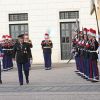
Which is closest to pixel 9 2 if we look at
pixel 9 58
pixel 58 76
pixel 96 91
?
pixel 9 58

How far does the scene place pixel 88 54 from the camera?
21.2m

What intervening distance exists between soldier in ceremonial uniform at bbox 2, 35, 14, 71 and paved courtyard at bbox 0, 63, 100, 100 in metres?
5.06

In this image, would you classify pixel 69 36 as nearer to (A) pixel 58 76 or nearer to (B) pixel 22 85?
(A) pixel 58 76

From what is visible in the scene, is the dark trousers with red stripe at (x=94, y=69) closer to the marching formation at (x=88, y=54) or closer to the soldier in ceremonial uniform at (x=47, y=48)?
the marching formation at (x=88, y=54)

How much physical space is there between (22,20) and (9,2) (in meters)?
1.37

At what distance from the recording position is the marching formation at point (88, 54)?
2081cm

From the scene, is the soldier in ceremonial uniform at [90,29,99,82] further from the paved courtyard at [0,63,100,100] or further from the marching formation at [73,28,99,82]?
the paved courtyard at [0,63,100,100]

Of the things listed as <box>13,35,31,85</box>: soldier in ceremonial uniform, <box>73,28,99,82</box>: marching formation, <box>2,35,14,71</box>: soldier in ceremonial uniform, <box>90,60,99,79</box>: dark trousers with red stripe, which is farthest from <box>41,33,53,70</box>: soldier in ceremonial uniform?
<box>13,35,31,85</box>: soldier in ceremonial uniform

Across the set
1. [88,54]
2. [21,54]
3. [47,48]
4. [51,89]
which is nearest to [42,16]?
[47,48]

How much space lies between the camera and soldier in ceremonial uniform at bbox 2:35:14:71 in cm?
2894

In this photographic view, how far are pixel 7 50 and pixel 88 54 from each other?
340 inches

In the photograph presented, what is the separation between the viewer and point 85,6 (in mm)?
34344

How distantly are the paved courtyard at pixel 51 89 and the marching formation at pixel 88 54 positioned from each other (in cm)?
32

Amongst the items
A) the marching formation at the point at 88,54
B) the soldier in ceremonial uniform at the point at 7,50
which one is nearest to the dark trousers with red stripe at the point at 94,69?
the marching formation at the point at 88,54
